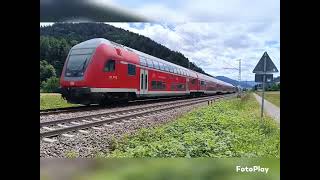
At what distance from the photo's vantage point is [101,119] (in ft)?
15.8

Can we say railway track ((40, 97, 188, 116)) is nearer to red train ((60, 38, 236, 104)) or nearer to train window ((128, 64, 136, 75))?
red train ((60, 38, 236, 104))

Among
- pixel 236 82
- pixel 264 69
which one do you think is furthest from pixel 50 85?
pixel 264 69

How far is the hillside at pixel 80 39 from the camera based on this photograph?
4297 millimetres

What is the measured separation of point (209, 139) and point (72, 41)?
1.61 m

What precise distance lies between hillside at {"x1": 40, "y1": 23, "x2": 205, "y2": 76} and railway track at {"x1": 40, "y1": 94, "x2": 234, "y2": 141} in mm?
516

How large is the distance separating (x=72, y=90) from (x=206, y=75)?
145cm

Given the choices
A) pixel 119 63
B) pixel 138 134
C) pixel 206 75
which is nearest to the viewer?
pixel 138 134

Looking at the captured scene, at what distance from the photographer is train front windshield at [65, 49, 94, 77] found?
15.6 feet

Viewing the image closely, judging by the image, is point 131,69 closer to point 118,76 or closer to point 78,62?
point 118,76

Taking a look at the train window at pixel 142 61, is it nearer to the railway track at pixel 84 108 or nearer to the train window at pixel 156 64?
the train window at pixel 156 64
